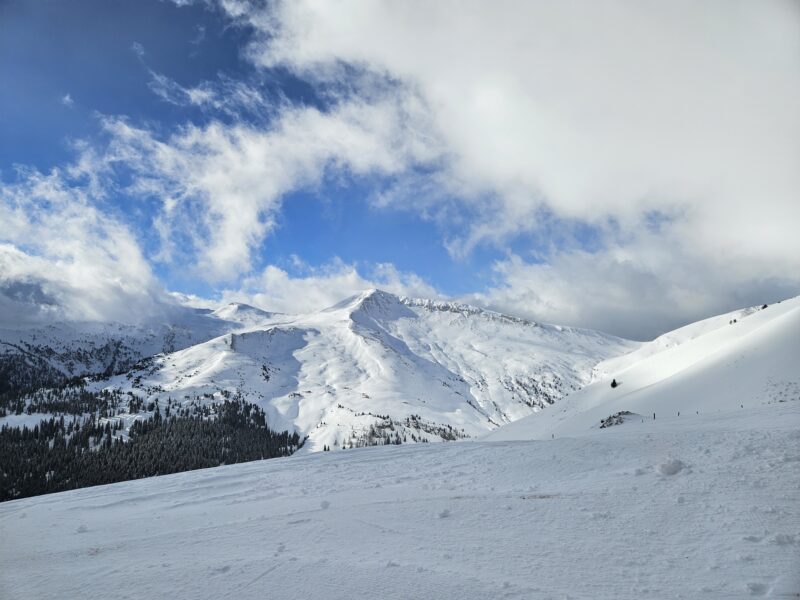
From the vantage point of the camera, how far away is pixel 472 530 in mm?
11164

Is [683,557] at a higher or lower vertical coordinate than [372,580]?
lower

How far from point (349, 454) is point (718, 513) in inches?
688

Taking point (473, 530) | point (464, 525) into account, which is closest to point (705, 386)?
point (464, 525)

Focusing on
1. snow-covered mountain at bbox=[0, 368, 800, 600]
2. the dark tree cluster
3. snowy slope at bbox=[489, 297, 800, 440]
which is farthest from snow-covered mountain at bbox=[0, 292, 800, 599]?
the dark tree cluster

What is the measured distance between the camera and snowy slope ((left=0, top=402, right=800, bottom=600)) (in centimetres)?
847

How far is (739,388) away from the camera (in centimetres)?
3853

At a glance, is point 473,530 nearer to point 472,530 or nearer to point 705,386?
point 472,530

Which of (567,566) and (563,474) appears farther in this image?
(563,474)

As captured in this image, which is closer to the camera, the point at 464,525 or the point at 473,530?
the point at 473,530

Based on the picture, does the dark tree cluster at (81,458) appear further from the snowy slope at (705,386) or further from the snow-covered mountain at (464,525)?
the snow-covered mountain at (464,525)

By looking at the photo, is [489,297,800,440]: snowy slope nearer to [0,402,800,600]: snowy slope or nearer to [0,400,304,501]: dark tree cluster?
[0,402,800,600]: snowy slope

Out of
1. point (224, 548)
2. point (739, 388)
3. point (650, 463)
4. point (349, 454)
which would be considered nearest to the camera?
point (224, 548)

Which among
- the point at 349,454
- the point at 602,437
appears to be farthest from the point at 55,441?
the point at 602,437

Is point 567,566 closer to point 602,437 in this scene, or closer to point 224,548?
point 224,548
